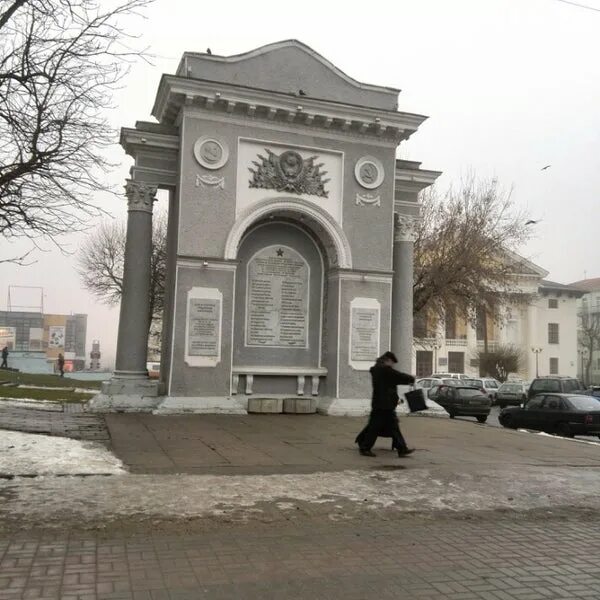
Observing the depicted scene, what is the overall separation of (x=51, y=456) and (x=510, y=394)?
34402 millimetres

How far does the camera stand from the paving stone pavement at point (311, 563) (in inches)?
185

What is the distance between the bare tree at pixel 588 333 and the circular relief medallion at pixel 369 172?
245 feet

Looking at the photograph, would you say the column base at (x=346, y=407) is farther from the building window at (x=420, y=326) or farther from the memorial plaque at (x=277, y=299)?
the building window at (x=420, y=326)

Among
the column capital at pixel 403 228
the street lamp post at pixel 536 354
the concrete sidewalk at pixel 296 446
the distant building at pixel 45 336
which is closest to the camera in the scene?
the concrete sidewalk at pixel 296 446

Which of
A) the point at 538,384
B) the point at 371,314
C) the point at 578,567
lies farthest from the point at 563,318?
the point at 578,567

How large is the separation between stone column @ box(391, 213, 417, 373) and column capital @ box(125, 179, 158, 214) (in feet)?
24.0

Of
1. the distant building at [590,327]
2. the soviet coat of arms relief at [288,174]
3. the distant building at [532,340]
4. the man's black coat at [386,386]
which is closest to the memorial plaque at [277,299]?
the soviet coat of arms relief at [288,174]

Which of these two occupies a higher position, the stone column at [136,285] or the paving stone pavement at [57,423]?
the stone column at [136,285]

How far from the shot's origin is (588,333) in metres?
86.4

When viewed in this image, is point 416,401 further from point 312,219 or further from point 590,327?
point 590,327

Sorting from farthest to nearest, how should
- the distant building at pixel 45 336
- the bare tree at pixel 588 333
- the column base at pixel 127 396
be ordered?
1. the distant building at pixel 45 336
2. the bare tree at pixel 588 333
3. the column base at pixel 127 396

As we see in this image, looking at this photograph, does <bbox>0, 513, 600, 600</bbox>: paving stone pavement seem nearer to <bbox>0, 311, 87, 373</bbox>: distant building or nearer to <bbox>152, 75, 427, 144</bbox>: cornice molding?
<bbox>152, 75, 427, 144</bbox>: cornice molding

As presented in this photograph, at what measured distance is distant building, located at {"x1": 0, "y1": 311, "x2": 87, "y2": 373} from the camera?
86.7 m

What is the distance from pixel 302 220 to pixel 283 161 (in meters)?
1.70
